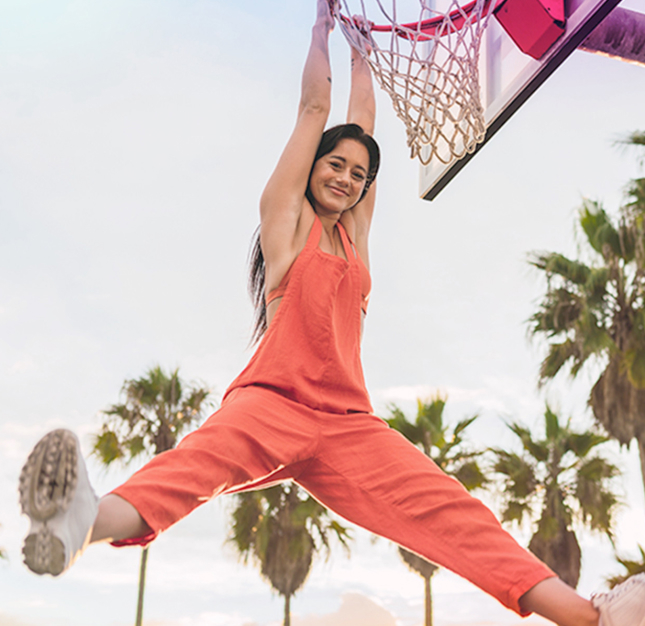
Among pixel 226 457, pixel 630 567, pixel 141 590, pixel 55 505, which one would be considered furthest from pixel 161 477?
pixel 141 590

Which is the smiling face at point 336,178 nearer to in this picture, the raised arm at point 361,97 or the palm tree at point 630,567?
the raised arm at point 361,97

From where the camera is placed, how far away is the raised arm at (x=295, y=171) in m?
2.62

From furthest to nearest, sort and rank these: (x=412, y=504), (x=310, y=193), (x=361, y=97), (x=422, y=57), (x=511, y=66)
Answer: (x=511, y=66) < (x=422, y=57) < (x=361, y=97) < (x=310, y=193) < (x=412, y=504)

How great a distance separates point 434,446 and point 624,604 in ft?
33.0

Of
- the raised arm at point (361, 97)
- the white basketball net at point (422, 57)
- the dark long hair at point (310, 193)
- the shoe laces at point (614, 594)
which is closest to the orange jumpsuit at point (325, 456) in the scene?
the shoe laces at point (614, 594)

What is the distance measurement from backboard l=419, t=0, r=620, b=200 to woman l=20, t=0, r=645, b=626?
0.85 meters

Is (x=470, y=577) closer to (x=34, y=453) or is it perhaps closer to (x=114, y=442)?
(x=34, y=453)

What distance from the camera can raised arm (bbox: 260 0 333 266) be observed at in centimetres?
262

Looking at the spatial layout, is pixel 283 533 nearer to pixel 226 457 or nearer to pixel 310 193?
pixel 310 193

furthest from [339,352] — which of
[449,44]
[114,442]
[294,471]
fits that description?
[114,442]

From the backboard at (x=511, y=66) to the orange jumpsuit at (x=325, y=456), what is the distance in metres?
1.48

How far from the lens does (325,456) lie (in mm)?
2307

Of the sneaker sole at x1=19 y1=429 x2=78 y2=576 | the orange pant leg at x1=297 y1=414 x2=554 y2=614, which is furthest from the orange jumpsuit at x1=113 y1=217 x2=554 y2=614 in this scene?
the sneaker sole at x1=19 y1=429 x2=78 y2=576

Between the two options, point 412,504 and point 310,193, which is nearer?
point 412,504
